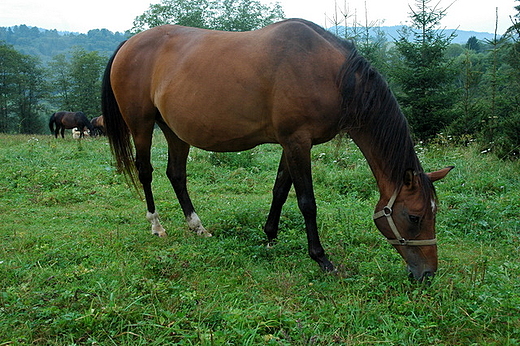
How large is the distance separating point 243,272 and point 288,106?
55.5 inches

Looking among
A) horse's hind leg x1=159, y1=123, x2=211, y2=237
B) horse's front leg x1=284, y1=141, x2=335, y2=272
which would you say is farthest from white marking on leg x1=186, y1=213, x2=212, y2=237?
horse's front leg x1=284, y1=141, x2=335, y2=272

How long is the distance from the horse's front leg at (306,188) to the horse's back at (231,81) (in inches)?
6.8

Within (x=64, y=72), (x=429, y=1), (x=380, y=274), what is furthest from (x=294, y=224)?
(x=64, y=72)

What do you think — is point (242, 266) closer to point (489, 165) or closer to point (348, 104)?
point (348, 104)

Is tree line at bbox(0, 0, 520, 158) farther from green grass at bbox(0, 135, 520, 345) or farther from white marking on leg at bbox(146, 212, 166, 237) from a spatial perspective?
white marking on leg at bbox(146, 212, 166, 237)

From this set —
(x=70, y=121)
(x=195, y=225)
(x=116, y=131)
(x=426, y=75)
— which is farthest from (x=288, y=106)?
(x=70, y=121)

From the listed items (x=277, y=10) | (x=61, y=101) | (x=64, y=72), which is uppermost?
(x=277, y=10)

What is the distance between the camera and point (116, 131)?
4.73 metres

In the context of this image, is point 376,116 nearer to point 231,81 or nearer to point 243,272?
point 231,81

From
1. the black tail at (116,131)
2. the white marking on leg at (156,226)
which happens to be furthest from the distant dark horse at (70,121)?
the white marking on leg at (156,226)

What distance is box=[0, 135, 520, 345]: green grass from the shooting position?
87.0 inches

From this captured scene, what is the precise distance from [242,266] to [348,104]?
5.33 feet

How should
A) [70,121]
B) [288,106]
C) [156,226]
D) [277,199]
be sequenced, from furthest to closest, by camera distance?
[70,121] < [156,226] < [277,199] < [288,106]

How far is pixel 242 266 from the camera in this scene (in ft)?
11.1
